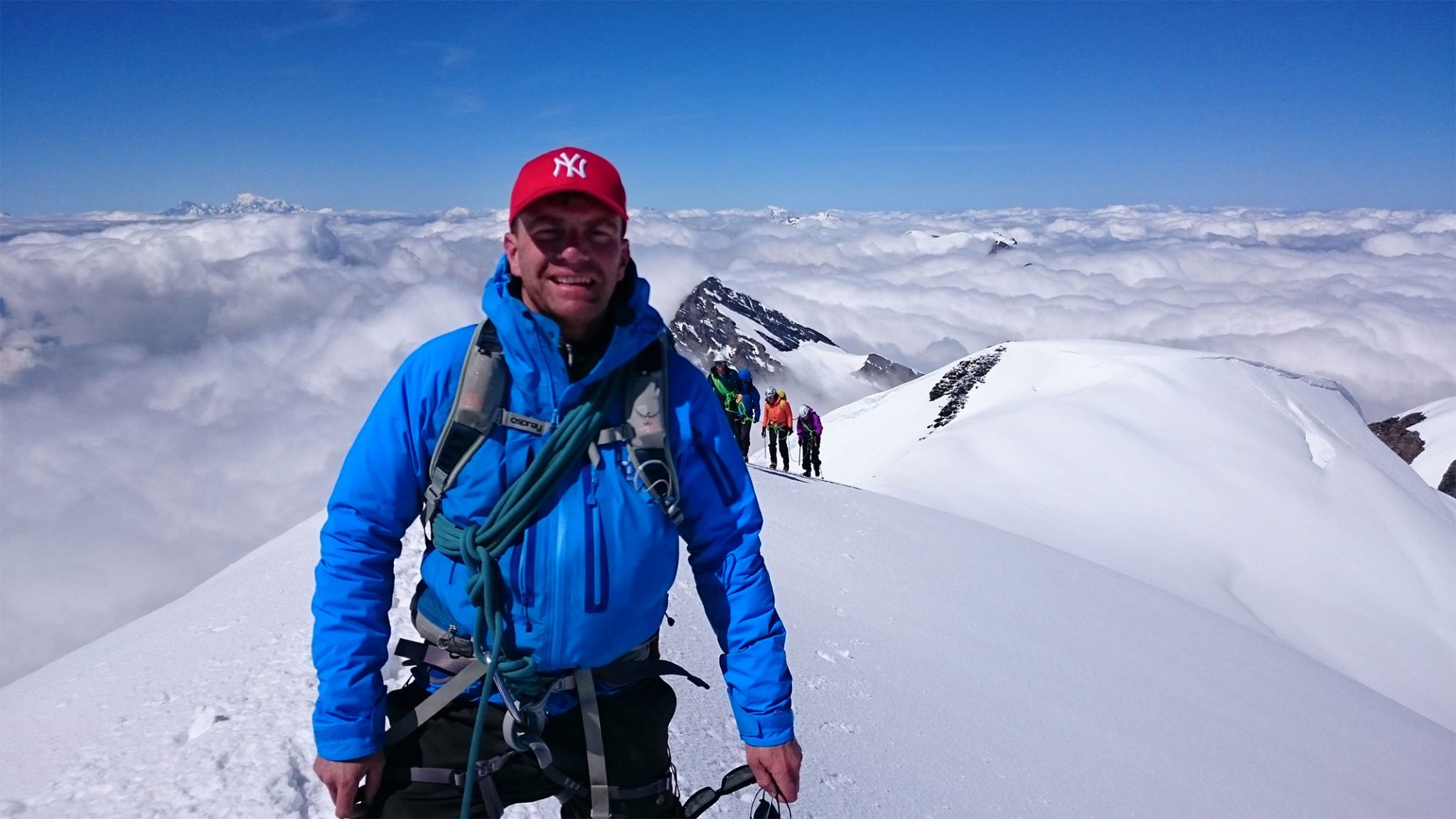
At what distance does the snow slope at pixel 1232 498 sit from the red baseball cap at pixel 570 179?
15027mm

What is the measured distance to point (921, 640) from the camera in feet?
23.6

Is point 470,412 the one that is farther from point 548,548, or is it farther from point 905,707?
point 905,707

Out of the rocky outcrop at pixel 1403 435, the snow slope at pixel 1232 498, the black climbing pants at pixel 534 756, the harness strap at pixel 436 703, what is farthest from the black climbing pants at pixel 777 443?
the rocky outcrop at pixel 1403 435

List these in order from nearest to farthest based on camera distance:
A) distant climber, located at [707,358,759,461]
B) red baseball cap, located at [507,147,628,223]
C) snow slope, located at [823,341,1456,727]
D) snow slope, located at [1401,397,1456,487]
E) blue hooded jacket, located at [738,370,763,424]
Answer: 1. red baseball cap, located at [507,147,628,223]
2. distant climber, located at [707,358,759,461]
3. snow slope, located at [823,341,1456,727]
4. blue hooded jacket, located at [738,370,763,424]
5. snow slope, located at [1401,397,1456,487]

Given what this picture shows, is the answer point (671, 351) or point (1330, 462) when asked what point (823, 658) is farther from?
point (1330, 462)

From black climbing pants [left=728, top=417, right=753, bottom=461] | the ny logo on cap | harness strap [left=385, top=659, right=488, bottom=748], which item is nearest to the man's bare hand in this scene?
harness strap [left=385, top=659, right=488, bottom=748]

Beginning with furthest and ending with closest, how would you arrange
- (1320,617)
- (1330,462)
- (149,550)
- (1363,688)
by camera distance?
(149,550) < (1330,462) < (1320,617) < (1363,688)

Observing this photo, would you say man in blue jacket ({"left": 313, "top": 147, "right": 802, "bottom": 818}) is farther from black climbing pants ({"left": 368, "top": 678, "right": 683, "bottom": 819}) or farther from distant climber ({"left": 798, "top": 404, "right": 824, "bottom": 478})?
distant climber ({"left": 798, "top": 404, "right": 824, "bottom": 478})

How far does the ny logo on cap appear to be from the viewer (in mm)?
2162

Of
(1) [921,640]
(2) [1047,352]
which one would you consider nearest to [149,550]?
(2) [1047,352]

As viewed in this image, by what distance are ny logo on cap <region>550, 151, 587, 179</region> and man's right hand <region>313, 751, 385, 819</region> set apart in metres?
1.83

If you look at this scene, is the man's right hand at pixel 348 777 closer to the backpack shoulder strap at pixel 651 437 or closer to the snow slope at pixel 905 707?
the backpack shoulder strap at pixel 651 437

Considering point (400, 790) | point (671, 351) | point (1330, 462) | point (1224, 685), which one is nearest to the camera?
point (400, 790)

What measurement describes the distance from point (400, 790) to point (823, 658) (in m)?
4.38
